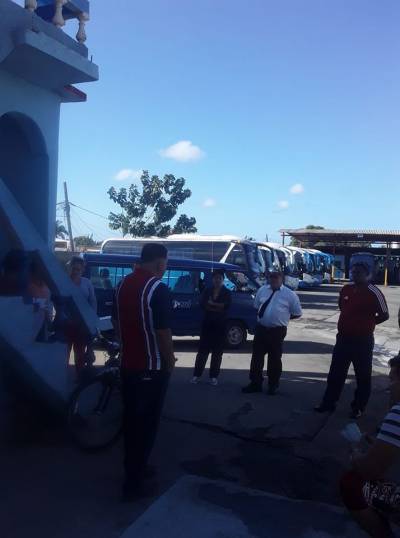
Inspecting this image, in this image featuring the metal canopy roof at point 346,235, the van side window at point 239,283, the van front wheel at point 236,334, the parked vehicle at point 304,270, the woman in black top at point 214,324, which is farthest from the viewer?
the metal canopy roof at point 346,235

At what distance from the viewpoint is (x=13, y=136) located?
670cm

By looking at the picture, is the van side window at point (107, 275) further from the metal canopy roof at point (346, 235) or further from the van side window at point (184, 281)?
the metal canopy roof at point (346, 235)

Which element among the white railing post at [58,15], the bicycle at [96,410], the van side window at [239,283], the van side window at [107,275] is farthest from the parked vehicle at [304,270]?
the bicycle at [96,410]

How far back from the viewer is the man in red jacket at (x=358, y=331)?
241 inches

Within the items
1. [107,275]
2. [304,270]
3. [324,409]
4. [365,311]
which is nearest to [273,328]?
[324,409]

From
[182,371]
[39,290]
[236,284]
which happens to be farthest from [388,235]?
[39,290]

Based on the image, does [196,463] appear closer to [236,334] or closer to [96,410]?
[96,410]

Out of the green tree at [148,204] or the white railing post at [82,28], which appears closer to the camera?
the white railing post at [82,28]

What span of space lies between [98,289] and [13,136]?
5028 mm

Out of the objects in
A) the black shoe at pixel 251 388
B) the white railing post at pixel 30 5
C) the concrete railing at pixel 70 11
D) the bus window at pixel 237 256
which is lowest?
the black shoe at pixel 251 388

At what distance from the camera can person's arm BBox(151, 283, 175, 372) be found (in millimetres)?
3904

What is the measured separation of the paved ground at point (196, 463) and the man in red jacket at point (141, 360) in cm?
38

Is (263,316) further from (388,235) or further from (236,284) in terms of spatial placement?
(388,235)

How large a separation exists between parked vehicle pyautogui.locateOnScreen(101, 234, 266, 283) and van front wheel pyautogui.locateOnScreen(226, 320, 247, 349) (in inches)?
298
